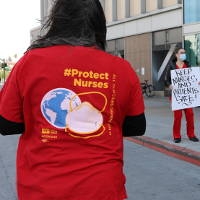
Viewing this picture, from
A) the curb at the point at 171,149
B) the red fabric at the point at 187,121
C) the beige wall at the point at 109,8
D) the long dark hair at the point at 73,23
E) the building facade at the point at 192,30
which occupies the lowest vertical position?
the curb at the point at 171,149

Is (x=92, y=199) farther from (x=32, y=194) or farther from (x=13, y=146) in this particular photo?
(x=13, y=146)

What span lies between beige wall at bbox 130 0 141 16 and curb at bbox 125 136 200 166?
858 inches

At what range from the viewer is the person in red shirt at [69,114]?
2402 mm

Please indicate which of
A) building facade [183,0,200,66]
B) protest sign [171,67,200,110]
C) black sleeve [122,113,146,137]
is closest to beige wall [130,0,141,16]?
building facade [183,0,200,66]

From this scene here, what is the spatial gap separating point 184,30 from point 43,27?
80.0ft

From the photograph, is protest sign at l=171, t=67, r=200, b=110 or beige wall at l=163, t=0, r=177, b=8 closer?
protest sign at l=171, t=67, r=200, b=110

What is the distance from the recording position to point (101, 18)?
2.61 m

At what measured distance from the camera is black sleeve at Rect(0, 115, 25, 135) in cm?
250

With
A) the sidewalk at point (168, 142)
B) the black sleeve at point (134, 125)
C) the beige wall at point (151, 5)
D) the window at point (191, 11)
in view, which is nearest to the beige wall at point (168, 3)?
the beige wall at point (151, 5)

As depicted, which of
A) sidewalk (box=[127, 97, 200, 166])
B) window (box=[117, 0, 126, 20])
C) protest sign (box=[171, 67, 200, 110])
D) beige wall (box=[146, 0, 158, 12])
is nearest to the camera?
sidewalk (box=[127, 97, 200, 166])

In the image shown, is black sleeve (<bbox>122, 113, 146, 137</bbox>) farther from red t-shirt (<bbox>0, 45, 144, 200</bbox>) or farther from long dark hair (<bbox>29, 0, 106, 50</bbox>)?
long dark hair (<bbox>29, 0, 106, 50</bbox>)

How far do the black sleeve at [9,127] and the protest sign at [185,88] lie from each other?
826 cm

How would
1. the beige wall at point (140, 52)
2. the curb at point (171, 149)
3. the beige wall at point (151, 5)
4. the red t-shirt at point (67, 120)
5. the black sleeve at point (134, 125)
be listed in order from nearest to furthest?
the red t-shirt at point (67, 120) → the black sleeve at point (134, 125) → the curb at point (171, 149) → the beige wall at point (151, 5) → the beige wall at point (140, 52)

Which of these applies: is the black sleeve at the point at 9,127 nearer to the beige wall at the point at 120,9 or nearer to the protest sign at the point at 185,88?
the protest sign at the point at 185,88
